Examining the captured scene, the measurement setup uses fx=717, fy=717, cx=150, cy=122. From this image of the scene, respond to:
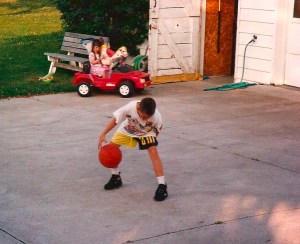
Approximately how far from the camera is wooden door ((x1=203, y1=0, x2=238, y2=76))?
1634 centimetres

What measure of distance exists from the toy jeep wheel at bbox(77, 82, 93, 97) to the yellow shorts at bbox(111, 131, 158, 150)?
5686 mm

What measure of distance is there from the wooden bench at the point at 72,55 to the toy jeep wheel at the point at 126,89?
6.96ft

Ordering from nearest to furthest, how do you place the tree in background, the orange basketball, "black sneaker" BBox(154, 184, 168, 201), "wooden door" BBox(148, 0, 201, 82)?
"black sneaker" BBox(154, 184, 168, 201) → the orange basketball → "wooden door" BBox(148, 0, 201, 82) → the tree in background

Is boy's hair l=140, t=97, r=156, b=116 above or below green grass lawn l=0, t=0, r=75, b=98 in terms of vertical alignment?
above

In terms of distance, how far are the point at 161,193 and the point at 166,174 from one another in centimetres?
104

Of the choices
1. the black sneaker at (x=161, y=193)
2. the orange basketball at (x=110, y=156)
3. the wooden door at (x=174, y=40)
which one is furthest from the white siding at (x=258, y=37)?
the black sneaker at (x=161, y=193)

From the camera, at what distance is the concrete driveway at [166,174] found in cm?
716

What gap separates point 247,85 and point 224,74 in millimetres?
1670

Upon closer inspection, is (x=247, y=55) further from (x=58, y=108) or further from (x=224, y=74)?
(x=58, y=108)

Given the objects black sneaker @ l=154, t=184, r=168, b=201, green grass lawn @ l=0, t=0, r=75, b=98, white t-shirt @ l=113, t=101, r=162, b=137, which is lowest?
green grass lawn @ l=0, t=0, r=75, b=98

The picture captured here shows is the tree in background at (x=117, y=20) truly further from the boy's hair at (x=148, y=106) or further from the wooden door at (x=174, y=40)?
the boy's hair at (x=148, y=106)

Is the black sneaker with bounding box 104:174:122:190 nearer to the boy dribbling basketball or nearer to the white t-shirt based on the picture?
the boy dribbling basketball

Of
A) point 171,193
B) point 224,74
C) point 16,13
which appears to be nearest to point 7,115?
point 171,193

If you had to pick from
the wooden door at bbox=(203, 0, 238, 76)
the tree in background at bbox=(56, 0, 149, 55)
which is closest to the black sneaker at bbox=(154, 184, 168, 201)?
the wooden door at bbox=(203, 0, 238, 76)
